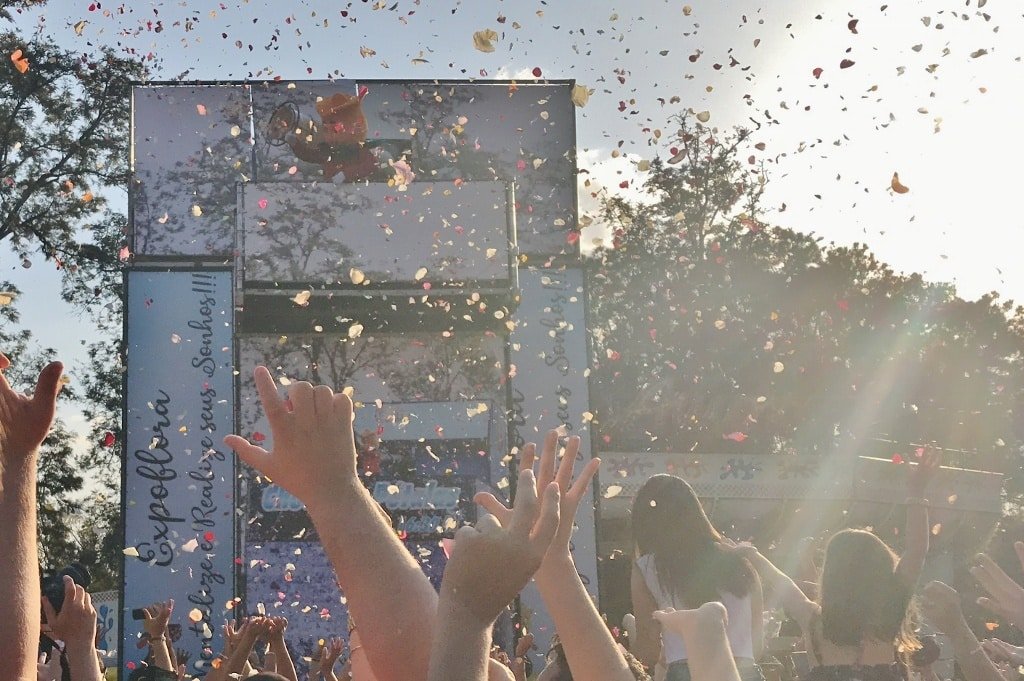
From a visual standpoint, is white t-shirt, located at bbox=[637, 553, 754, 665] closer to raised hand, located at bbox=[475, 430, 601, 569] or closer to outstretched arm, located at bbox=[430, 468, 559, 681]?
raised hand, located at bbox=[475, 430, 601, 569]

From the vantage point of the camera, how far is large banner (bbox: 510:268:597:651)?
13.7 metres

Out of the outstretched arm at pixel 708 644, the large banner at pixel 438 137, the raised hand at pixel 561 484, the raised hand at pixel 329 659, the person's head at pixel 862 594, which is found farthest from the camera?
the large banner at pixel 438 137

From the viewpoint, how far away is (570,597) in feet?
6.21

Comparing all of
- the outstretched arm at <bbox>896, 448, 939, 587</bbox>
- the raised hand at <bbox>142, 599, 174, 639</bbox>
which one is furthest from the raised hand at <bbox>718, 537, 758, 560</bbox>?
the raised hand at <bbox>142, 599, 174, 639</bbox>

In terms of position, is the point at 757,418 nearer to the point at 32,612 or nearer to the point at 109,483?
the point at 109,483

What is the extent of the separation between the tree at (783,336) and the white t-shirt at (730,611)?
17.3 metres

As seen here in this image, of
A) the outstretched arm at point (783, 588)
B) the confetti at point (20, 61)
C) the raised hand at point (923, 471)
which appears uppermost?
the confetti at point (20, 61)

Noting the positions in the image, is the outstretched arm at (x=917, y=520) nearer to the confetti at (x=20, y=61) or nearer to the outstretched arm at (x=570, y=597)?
the outstretched arm at (x=570, y=597)

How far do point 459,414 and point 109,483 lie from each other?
11.5m

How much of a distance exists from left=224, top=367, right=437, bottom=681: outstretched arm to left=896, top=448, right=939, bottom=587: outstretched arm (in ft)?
7.89

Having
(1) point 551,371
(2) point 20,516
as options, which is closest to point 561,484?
(2) point 20,516

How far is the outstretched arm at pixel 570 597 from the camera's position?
5.84 feet

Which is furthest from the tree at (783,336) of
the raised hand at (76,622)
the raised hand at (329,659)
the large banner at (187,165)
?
the raised hand at (76,622)

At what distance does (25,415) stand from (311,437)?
418mm
